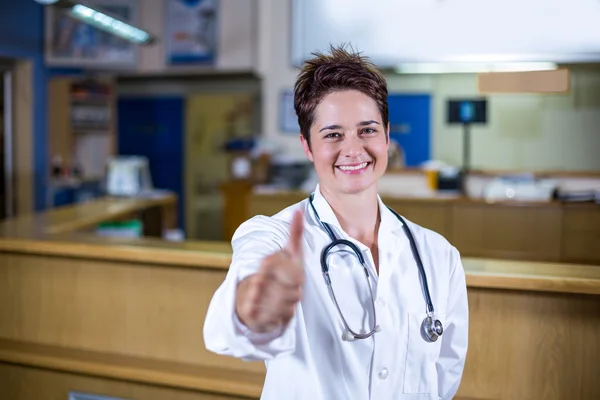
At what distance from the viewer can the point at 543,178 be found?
4.73 m

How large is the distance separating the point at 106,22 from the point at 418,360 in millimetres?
3469

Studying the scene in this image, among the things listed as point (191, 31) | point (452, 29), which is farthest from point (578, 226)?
point (191, 31)

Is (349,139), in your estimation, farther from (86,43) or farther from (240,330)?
(86,43)

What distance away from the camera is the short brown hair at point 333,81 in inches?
44.7

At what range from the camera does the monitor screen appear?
4.80 meters

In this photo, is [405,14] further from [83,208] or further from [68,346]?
[68,346]

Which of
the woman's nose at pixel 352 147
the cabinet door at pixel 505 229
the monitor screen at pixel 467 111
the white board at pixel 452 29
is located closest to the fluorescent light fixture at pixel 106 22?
the white board at pixel 452 29

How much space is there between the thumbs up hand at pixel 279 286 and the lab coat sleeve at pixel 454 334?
18.4 inches

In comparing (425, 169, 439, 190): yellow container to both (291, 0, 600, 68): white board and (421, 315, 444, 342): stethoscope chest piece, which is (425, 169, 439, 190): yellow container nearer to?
(291, 0, 600, 68): white board

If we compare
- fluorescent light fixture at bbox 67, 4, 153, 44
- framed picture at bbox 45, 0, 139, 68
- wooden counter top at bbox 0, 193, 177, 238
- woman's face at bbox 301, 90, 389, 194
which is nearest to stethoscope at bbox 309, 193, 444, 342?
woman's face at bbox 301, 90, 389, 194

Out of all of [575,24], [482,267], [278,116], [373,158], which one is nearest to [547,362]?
[482,267]

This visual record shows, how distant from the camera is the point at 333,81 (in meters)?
1.13

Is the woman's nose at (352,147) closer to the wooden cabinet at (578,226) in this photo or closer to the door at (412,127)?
the wooden cabinet at (578,226)

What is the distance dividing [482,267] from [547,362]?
1.04ft
